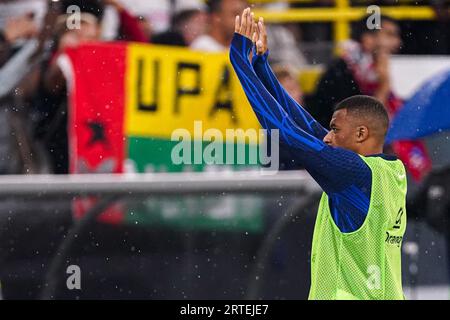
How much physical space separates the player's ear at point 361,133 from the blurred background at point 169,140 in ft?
7.97

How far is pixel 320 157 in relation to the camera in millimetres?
5090

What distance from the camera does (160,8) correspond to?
830 centimetres

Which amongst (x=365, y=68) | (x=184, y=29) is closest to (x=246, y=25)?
(x=365, y=68)

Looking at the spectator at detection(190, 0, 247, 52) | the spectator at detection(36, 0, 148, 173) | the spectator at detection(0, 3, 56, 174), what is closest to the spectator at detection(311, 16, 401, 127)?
the spectator at detection(190, 0, 247, 52)

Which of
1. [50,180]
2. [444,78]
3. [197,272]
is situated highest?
[444,78]

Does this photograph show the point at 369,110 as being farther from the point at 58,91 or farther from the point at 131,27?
the point at 131,27

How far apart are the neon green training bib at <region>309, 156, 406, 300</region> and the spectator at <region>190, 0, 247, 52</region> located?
2.80 meters

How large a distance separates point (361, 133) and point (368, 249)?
0.45 metres

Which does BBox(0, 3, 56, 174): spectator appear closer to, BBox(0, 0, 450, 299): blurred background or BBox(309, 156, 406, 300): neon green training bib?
BBox(0, 0, 450, 299): blurred background

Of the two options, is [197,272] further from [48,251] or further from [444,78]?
[444,78]

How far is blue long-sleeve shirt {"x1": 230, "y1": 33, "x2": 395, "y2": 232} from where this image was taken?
16.7 feet

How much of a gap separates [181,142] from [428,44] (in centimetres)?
161
